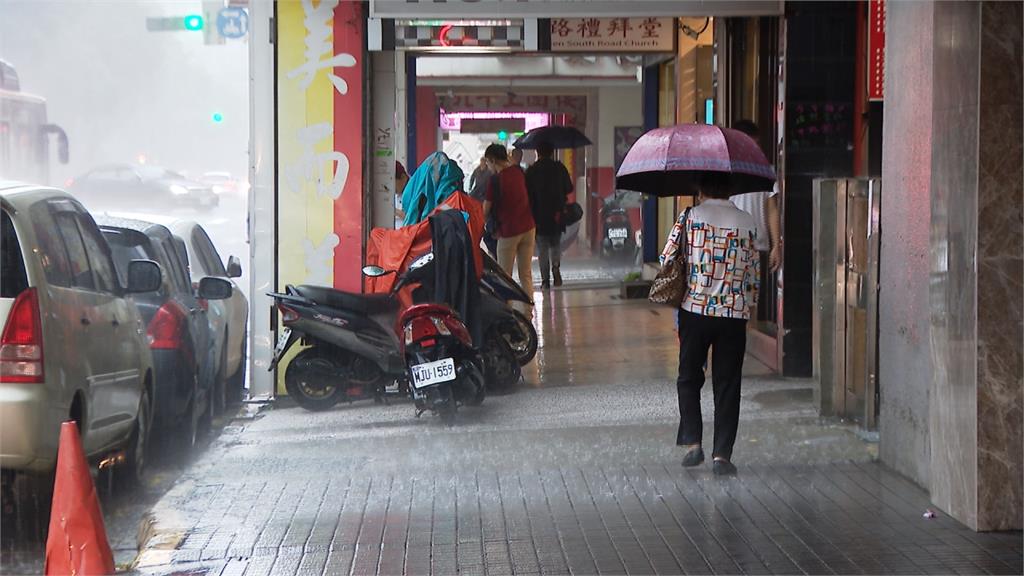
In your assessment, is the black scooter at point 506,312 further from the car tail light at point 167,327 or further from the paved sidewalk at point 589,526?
the paved sidewalk at point 589,526

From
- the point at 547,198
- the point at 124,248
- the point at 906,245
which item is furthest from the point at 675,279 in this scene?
the point at 547,198

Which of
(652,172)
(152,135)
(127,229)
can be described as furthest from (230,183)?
(652,172)

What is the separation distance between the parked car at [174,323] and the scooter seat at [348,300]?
575 mm

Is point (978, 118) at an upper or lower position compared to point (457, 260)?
upper

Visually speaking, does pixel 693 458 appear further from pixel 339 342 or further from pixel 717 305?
pixel 339 342

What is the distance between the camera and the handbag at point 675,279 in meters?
6.72

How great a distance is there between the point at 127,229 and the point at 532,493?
124 inches

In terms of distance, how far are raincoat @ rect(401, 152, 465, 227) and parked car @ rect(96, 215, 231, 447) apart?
1452 millimetres

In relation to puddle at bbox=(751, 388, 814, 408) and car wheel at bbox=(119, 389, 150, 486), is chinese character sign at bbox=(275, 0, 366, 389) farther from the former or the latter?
puddle at bbox=(751, 388, 814, 408)

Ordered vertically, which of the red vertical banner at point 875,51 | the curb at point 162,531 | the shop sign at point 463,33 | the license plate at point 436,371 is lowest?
the curb at point 162,531

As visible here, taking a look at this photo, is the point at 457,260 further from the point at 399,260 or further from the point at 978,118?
the point at 978,118

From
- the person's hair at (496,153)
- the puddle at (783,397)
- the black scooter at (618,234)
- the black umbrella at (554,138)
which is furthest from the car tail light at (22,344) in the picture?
the black scooter at (618,234)

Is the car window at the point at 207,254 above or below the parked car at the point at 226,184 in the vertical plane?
below

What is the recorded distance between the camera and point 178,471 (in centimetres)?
723
